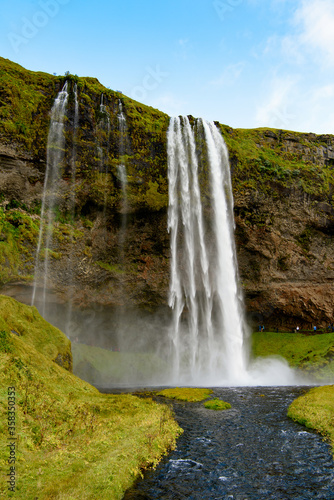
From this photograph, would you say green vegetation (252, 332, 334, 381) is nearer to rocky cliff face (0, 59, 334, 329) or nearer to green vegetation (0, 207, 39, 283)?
rocky cliff face (0, 59, 334, 329)

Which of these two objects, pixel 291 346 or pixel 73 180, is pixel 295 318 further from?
pixel 73 180

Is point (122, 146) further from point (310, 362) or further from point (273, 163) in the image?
point (310, 362)

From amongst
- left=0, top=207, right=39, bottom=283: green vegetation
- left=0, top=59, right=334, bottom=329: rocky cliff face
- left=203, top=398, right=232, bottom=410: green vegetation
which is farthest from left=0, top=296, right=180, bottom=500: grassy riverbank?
left=0, top=59, right=334, bottom=329: rocky cliff face

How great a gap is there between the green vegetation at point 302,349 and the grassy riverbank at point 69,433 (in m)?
28.0

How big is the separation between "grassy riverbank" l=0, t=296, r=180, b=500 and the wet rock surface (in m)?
0.75

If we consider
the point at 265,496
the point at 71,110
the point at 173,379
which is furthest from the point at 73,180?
the point at 265,496

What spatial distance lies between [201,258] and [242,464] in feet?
109

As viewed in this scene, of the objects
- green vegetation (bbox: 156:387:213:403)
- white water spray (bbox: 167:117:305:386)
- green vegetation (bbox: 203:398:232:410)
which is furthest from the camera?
white water spray (bbox: 167:117:305:386)

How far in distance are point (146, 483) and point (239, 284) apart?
40.5 meters

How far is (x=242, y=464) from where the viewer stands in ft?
35.4

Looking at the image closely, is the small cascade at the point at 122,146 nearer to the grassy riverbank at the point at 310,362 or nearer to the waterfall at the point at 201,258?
the waterfall at the point at 201,258

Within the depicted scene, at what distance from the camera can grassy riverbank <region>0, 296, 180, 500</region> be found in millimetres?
8234

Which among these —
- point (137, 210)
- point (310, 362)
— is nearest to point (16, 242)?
point (137, 210)

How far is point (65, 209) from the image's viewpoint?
128 feet
